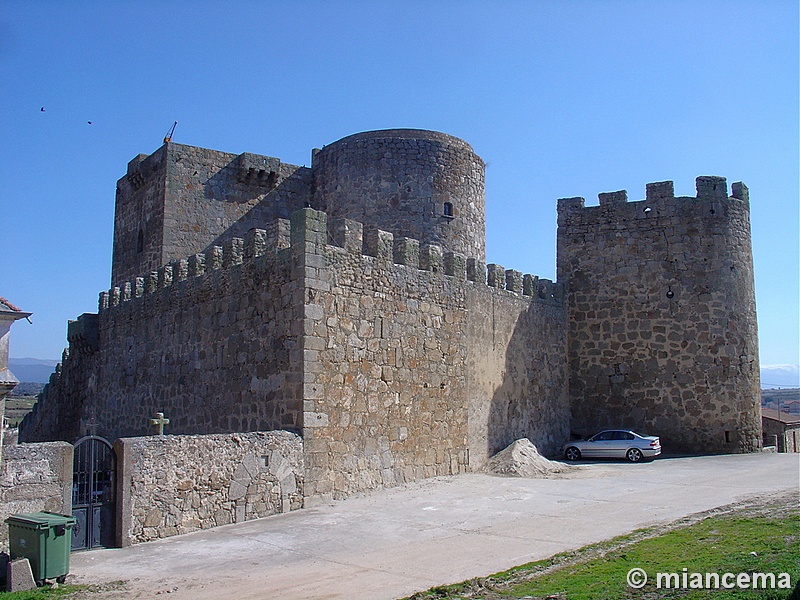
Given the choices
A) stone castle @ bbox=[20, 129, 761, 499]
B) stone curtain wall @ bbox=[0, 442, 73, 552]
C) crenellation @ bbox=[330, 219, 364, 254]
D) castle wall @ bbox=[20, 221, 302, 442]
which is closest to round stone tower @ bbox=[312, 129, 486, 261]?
stone castle @ bbox=[20, 129, 761, 499]

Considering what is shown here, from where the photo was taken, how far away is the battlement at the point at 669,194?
20.9 m

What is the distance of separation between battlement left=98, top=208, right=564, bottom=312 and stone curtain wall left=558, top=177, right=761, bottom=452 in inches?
69.3

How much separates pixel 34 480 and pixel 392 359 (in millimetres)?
7090

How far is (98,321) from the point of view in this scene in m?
21.7

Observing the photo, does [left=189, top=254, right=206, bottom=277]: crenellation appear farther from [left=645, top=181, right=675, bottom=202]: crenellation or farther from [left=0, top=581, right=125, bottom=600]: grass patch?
[left=645, top=181, right=675, bottom=202]: crenellation

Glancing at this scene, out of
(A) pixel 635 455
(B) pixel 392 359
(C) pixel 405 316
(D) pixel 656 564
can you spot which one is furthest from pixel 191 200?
(D) pixel 656 564

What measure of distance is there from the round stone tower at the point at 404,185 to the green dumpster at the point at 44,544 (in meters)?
14.2

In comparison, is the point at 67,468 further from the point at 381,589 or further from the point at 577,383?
the point at 577,383

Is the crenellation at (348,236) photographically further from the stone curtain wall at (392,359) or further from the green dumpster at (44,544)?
the green dumpster at (44,544)

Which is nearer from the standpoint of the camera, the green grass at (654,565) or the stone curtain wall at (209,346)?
the green grass at (654,565)

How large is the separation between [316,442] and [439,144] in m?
11.7

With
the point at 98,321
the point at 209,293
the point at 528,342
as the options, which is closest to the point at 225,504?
the point at 209,293

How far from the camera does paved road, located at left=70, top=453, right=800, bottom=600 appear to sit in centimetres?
777

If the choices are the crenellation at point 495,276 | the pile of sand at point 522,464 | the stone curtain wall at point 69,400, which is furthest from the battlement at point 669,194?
the stone curtain wall at point 69,400
